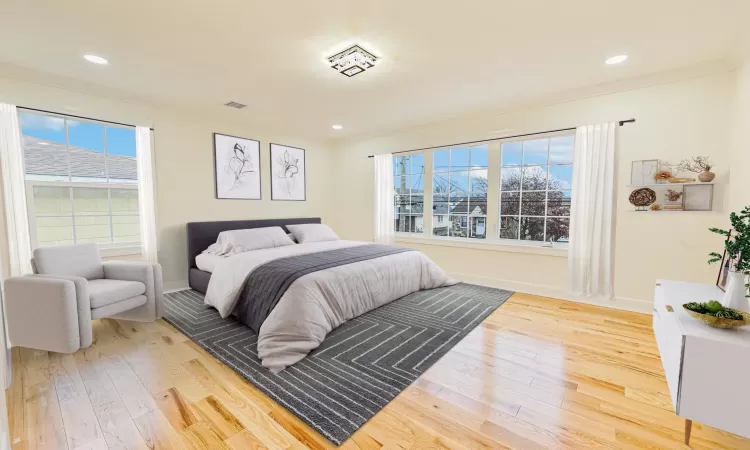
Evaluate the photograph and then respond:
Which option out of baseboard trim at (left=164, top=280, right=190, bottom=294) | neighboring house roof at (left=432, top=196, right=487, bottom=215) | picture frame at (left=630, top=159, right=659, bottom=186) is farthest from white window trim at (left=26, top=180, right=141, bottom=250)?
picture frame at (left=630, top=159, right=659, bottom=186)

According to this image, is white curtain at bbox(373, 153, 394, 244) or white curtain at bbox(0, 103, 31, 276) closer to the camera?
white curtain at bbox(0, 103, 31, 276)

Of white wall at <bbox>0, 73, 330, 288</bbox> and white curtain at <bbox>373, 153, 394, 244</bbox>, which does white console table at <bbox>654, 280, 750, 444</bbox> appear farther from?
white wall at <bbox>0, 73, 330, 288</bbox>

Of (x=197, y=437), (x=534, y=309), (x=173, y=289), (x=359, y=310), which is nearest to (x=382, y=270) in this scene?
(x=359, y=310)

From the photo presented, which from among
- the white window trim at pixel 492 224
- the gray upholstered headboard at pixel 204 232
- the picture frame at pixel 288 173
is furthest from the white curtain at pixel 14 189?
the white window trim at pixel 492 224

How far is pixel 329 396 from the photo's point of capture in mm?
1795

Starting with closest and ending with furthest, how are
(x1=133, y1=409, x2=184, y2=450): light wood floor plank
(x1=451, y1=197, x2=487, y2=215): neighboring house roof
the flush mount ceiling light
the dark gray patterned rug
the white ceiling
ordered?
(x1=133, y1=409, x2=184, y2=450): light wood floor plank → the dark gray patterned rug → the white ceiling → the flush mount ceiling light → (x1=451, y1=197, x2=487, y2=215): neighboring house roof

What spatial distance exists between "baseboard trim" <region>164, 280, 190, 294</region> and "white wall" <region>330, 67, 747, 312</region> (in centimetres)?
392

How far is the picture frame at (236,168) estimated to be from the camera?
429cm

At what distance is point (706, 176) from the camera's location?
273 cm

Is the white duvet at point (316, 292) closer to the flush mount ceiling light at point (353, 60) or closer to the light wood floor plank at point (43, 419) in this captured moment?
the light wood floor plank at point (43, 419)

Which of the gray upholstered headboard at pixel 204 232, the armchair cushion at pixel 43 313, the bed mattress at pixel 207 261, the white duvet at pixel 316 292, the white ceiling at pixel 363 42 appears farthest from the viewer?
the gray upholstered headboard at pixel 204 232

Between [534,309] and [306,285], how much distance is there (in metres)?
2.45

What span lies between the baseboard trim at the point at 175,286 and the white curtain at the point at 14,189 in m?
1.26

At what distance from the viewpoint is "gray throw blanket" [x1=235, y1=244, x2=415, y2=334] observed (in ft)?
8.34
